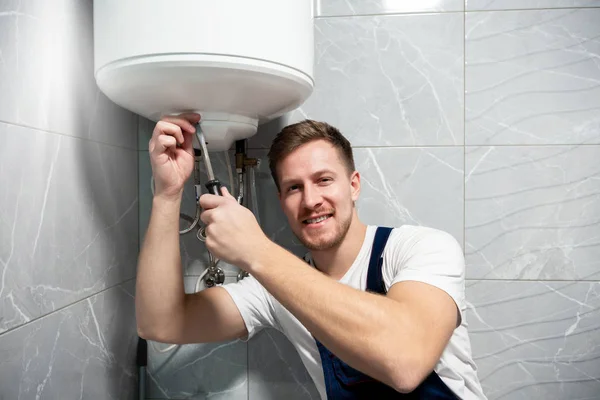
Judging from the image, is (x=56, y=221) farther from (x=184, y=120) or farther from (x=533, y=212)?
(x=533, y=212)

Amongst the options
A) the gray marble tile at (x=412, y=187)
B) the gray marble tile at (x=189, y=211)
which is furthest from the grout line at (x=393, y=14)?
the gray marble tile at (x=189, y=211)

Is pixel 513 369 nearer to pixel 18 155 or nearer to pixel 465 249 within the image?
pixel 465 249

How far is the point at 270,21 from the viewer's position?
89cm

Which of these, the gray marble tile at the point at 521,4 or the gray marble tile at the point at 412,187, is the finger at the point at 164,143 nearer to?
the gray marble tile at the point at 412,187

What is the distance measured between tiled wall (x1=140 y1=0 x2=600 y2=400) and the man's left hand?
594mm

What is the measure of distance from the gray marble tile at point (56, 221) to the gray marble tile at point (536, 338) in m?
1.04

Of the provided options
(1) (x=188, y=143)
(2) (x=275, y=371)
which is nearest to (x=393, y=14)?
(1) (x=188, y=143)

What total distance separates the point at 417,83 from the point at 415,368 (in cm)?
87

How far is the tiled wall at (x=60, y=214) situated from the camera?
859mm

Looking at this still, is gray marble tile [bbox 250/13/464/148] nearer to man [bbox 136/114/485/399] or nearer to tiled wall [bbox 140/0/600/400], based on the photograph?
tiled wall [bbox 140/0/600/400]

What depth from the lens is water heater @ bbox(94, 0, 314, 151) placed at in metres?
0.83

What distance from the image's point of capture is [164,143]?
3.18 ft

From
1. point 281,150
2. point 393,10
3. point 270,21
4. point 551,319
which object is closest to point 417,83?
point 393,10

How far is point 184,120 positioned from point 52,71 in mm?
303
